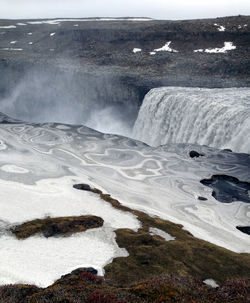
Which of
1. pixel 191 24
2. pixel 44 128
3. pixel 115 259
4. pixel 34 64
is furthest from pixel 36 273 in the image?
pixel 191 24

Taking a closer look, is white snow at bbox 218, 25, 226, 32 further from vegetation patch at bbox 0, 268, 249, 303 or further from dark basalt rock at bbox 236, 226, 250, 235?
vegetation patch at bbox 0, 268, 249, 303

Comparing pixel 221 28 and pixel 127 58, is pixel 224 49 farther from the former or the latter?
pixel 127 58

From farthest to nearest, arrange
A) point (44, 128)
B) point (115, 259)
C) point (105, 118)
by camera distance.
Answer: point (105, 118)
point (44, 128)
point (115, 259)

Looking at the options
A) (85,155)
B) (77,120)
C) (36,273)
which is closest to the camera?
(36,273)

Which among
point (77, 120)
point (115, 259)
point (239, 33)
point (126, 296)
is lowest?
point (77, 120)

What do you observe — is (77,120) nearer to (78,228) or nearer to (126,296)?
(78,228)

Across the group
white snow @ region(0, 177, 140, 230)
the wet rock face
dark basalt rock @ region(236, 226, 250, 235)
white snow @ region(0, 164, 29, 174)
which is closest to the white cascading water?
the wet rock face


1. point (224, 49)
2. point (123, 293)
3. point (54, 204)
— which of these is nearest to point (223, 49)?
point (224, 49)
